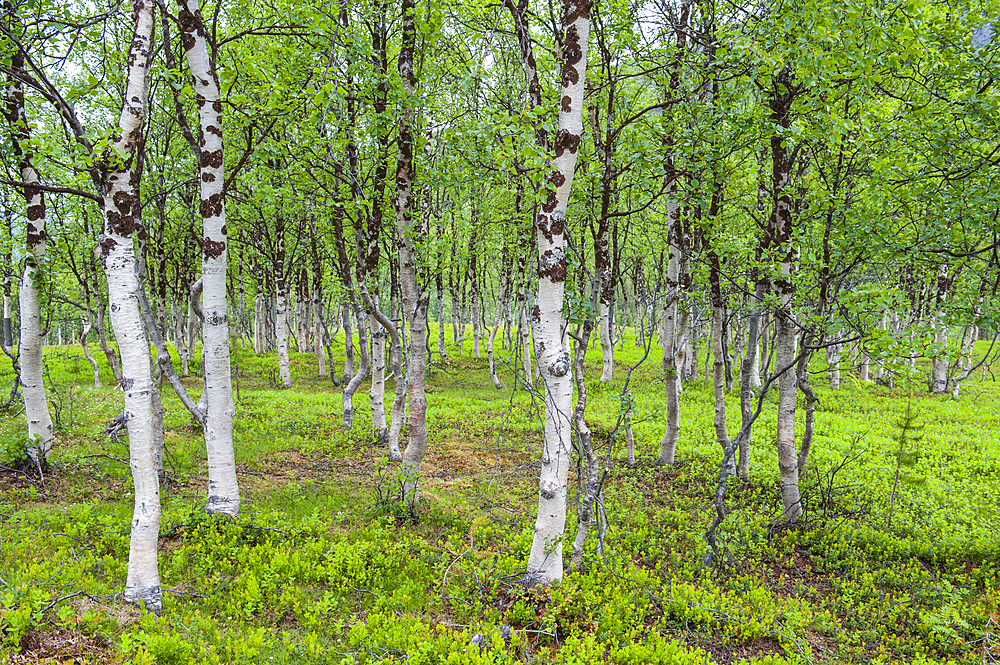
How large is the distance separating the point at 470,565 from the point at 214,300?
557cm

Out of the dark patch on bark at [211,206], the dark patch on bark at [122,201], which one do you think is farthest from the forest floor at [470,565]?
the dark patch on bark at [211,206]

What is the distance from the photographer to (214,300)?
766cm

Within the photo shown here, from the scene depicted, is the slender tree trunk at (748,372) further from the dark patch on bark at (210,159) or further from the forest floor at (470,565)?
the dark patch on bark at (210,159)

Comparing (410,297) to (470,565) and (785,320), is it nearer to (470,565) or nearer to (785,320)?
(470,565)

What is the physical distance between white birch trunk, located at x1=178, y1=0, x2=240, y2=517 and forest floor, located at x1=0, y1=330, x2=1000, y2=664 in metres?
0.58

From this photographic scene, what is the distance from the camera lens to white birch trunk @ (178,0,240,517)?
7410 millimetres

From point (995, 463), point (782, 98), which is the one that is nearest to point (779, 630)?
point (782, 98)

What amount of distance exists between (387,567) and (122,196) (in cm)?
568

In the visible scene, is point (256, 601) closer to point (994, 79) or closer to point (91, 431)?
point (91, 431)

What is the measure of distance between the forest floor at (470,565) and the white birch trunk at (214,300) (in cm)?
58

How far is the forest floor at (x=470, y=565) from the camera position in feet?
17.6

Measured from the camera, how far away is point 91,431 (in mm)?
12234

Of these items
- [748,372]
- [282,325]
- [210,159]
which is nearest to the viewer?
[210,159]

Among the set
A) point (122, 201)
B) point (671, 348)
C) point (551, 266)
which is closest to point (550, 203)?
point (551, 266)
